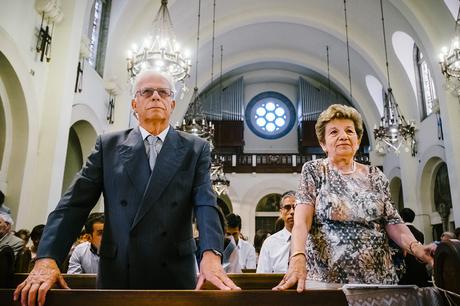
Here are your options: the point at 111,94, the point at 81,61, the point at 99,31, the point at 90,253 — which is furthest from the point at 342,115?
the point at 99,31

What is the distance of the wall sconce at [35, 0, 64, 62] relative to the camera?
6602 mm

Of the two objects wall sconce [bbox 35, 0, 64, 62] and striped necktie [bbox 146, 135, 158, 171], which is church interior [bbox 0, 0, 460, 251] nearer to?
wall sconce [bbox 35, 0, 64, 62]

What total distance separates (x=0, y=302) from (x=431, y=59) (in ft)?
36.0

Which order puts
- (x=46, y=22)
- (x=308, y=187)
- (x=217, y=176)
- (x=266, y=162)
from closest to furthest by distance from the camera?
(x=308, y=187), (x=46, y=22), (x=217, y=176), (x=266, y=162)

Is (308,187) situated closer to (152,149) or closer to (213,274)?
(213,274)

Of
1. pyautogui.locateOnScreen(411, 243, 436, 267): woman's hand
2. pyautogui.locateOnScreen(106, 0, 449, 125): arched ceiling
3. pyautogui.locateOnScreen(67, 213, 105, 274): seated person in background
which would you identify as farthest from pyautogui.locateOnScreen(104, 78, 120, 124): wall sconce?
pyautogui.locateOnScreen(411, 243, 436, 267): woman's hand

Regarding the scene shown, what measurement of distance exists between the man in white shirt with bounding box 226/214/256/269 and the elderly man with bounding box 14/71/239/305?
11.5 ft

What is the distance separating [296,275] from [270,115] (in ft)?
62.8

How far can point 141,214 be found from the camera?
5.73ft

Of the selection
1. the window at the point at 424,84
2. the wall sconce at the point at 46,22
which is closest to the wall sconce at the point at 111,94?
the wall sconce at the point at 46,22

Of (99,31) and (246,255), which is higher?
(99,31)

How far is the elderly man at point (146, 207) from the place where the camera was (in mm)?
1743

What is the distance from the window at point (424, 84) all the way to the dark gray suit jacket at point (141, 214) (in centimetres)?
1205

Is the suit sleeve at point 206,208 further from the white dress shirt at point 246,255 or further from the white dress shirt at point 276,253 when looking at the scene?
the white dress shirt at point 246,255
